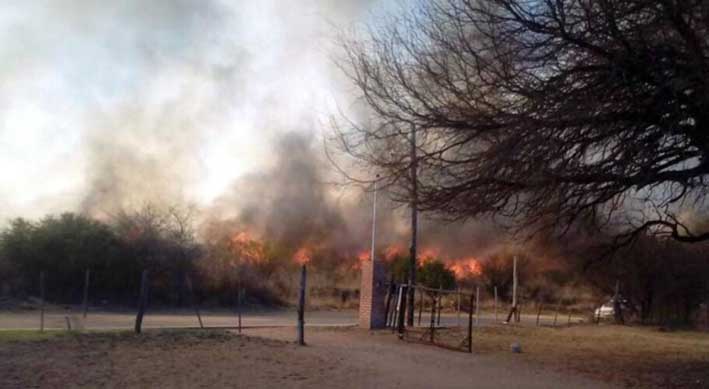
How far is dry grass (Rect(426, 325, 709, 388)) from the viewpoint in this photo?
17.7 m

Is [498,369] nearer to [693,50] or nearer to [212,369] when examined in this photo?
[212,369]

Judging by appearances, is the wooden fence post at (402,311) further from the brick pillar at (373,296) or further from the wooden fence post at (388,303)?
the brick pillar at (373,296)

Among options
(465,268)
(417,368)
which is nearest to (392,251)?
(465,268)

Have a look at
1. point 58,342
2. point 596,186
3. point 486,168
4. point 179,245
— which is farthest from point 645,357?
point 179,245

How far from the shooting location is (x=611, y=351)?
24016mm

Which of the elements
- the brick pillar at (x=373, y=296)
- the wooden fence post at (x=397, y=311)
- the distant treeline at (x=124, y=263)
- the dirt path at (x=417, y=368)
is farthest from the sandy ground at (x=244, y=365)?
the distant treeline at (x=124, y=263)

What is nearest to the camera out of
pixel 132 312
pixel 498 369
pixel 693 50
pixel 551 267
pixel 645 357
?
pixel 693 50

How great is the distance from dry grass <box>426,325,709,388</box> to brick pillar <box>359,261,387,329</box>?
224 cm

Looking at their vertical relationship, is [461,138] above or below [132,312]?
above

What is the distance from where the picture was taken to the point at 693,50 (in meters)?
12.2

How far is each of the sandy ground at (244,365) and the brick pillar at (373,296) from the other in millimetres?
5647

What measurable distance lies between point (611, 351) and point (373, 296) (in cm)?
809

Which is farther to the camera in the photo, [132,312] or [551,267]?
[551,267]

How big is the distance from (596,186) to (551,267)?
98.8 feet
